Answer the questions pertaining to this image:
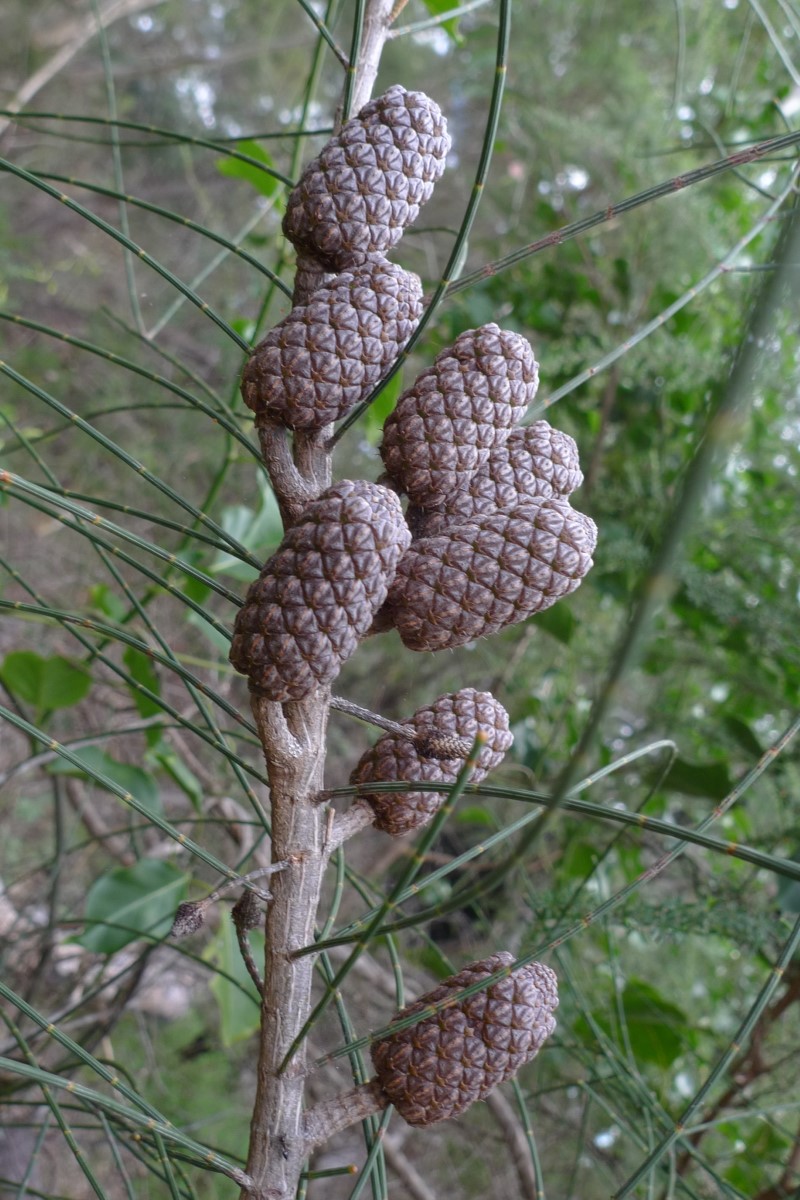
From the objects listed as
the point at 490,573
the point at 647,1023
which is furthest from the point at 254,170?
the point at 647,1023

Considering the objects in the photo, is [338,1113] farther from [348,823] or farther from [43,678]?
[43,678]

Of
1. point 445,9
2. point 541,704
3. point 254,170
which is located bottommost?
point 541,704

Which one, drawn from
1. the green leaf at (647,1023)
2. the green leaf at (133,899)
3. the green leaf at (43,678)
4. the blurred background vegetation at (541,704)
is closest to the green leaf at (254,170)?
the blurred background vegetation at (541,704)

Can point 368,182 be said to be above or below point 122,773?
above

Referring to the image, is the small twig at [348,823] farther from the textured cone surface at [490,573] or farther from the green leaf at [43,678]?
the green leaf at [43,678]

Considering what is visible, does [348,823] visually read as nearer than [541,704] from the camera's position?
Yes

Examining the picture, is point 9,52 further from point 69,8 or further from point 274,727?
point 274,727

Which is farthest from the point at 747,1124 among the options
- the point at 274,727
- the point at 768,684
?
the point at 274,727
